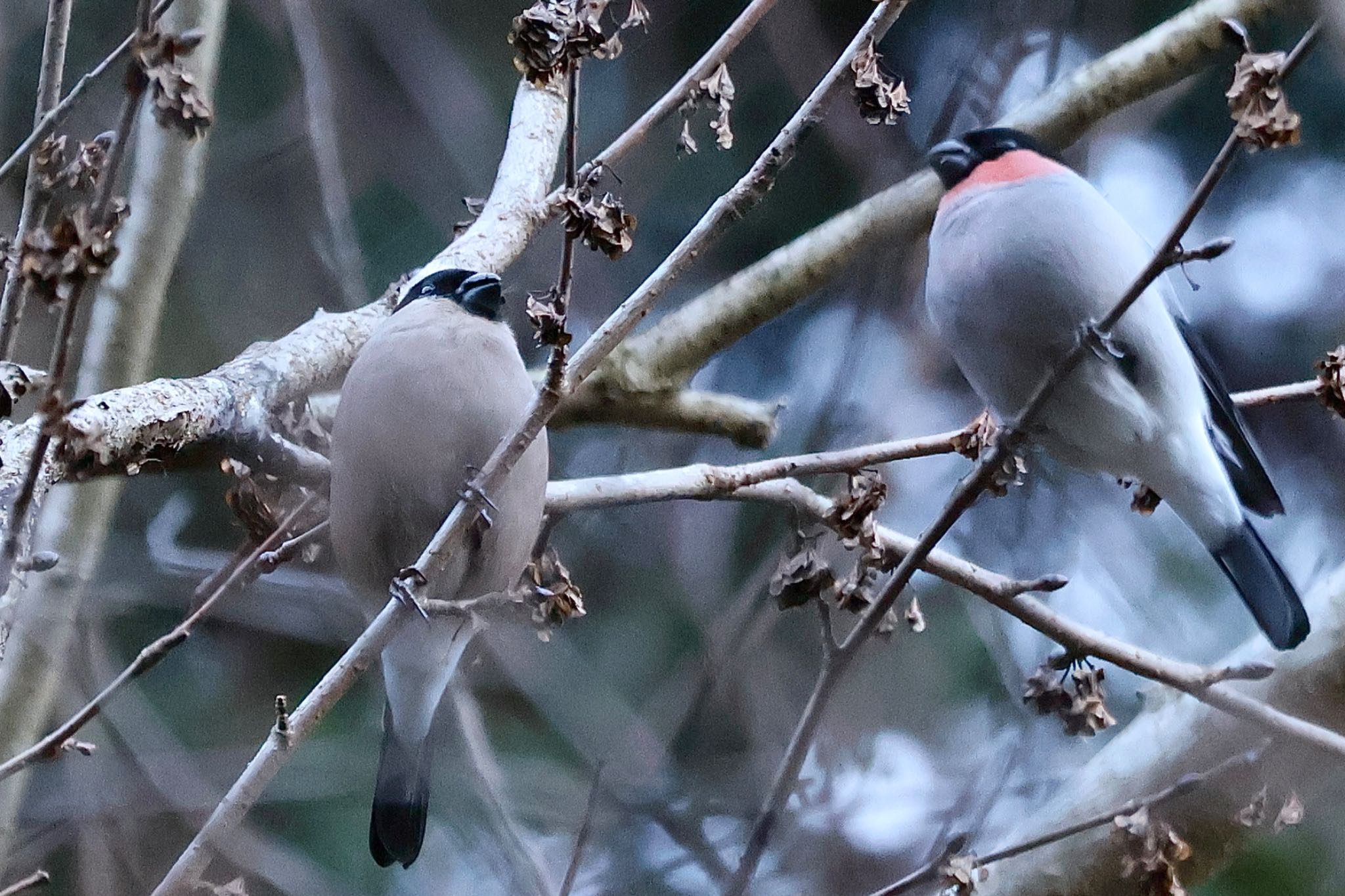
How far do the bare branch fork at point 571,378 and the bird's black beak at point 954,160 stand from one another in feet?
1.64

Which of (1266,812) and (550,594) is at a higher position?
(550,594)

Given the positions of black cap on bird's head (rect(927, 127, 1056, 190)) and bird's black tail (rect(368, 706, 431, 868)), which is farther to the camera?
black cap on bird's head (rect(927, 127, 1056, 190))

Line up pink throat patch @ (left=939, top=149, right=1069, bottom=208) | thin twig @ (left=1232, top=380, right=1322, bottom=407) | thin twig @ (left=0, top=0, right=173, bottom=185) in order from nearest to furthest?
thin twig @ (left=0, top=0, right=173, bottom=185), thin twig @ (left=1232, top=380, right=1322, bottom=407), pink throat patch @ (left=939, top=149, right=1069, bottom=208)

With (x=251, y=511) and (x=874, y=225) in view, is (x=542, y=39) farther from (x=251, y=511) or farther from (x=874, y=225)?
(x=874, y=225)

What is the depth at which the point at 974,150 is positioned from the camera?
141 centimetres

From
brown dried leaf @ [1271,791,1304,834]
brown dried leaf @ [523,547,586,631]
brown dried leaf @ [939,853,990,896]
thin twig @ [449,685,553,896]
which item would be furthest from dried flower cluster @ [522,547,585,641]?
brown dried leaf @ [1271,791,1304,834]

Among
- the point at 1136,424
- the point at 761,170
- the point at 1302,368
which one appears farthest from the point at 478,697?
the point at 1302,368

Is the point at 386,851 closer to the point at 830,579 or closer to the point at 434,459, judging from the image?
the point at 434,459

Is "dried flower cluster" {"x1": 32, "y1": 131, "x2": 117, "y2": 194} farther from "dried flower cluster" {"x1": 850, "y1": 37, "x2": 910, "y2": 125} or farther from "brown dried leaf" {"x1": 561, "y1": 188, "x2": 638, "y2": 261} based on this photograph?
"dried flower cluster" {"x1": 850, "y1": 37, "x2": 910, "y2": 125}

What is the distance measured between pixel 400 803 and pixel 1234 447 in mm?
842

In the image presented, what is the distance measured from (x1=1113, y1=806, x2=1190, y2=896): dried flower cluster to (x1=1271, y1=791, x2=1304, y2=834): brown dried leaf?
112 mm

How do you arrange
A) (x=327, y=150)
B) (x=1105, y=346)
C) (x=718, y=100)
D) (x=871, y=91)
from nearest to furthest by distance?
(x=871, y=91)
(x=718, y=100)
(x=1105, y=346)
(x=327, y=150)

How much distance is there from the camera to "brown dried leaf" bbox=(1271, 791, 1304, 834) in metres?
1.02

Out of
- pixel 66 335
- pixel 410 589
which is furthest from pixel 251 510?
pixel 66 335
